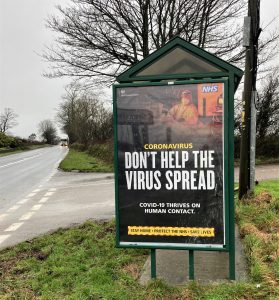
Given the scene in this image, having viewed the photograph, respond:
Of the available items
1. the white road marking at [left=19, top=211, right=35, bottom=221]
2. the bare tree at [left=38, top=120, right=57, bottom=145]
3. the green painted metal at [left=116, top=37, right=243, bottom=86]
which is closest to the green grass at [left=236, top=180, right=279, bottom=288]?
the green painted metal at [left=116, top=37, right=243, bottom=86]

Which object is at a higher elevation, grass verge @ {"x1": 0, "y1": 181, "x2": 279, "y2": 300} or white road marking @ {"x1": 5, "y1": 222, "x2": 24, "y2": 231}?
grass verge @ {"x1": 0, "y1": 181, "x2": 279, "y2": 300}

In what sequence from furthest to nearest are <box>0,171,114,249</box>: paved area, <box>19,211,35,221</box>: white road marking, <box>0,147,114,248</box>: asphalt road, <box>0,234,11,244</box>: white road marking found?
<box>19,211,35,221</box>: white road marking
<box>0,147,114,248</box>: asphalt road
<box>0,171,114,249</box>: paved area
<box>0,234,11,244</box>: white road marking

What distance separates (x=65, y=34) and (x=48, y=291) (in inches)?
608

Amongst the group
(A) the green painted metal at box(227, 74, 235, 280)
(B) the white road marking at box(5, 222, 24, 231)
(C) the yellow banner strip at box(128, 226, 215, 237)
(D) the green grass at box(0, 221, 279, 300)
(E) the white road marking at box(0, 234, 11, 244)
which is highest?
(A) the green painted metal at box(227, 74, 235, 280)

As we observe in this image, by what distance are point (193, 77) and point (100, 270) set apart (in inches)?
93.0

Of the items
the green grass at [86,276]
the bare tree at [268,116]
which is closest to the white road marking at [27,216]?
the green grass at [86,276]

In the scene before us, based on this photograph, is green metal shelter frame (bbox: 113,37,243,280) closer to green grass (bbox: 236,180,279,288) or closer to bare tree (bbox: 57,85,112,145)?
green grass (bbox: 236,180,279,288)

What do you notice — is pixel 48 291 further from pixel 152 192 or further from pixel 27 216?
pixel 27 216

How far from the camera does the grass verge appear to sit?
3.95m

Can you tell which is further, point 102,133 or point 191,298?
point 102,133

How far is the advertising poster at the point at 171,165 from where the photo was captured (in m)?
4.18

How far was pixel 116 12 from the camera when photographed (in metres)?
17.7

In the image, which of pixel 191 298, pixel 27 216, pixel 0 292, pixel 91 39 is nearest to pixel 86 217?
pixel 27 216

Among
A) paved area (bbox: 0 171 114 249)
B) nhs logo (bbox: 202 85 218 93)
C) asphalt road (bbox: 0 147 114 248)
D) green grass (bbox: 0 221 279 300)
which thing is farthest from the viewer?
asphalt road (bbox: 0 147 114 248)
